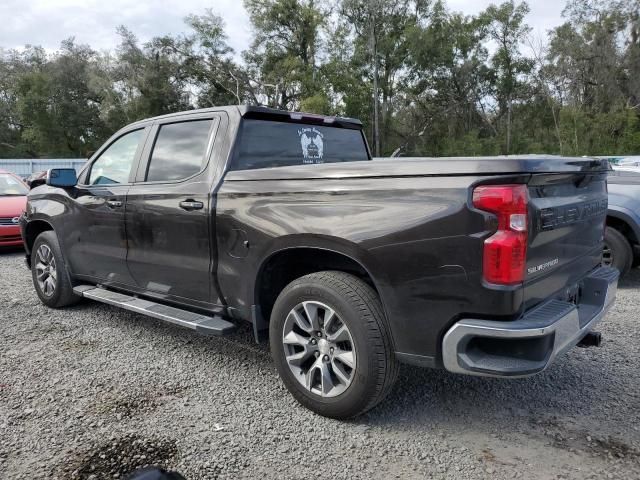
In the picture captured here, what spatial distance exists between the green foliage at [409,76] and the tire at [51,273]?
111 feet

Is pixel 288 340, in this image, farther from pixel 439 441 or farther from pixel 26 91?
pixel 26 91

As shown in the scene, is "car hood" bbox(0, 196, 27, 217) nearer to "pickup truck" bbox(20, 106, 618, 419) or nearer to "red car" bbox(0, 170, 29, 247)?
"red car" bbox(0, 170, 29, 247)

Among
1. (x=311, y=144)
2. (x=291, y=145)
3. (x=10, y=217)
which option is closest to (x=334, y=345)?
(x=291, y=145)

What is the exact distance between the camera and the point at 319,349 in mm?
2902

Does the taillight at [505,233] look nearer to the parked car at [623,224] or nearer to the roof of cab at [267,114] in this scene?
the roof of cab at [267,114]

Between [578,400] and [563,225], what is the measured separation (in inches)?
49.6

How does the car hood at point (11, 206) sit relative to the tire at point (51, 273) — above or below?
above

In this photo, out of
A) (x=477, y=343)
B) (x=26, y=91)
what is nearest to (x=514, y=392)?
(x=477, y=343)

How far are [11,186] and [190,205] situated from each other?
8.04 meters

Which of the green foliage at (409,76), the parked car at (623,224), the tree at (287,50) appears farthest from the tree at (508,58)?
the parked car at (623,224)

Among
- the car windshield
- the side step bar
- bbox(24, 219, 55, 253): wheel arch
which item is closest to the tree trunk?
the car windshield

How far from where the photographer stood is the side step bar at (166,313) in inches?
130

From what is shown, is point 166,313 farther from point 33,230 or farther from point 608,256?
point 608,256

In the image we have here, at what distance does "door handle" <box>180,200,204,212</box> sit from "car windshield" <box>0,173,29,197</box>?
7.49 m
